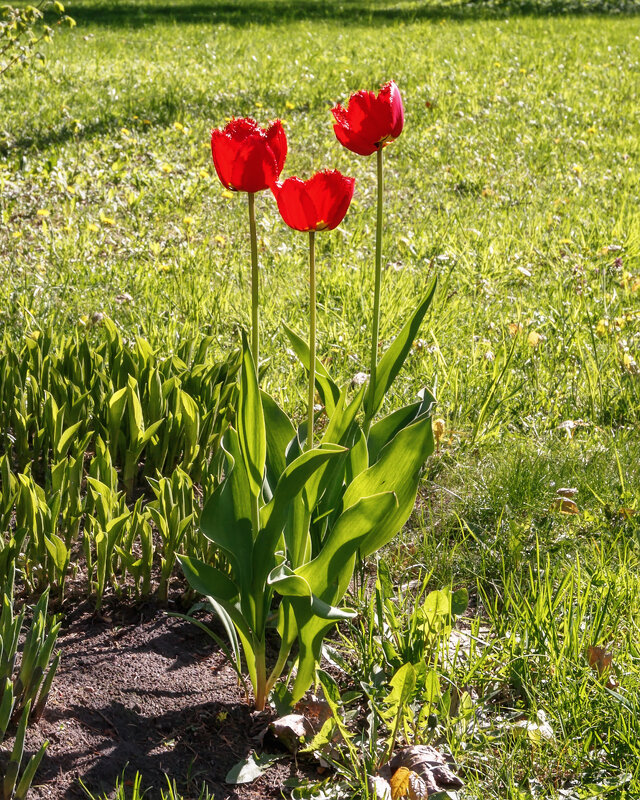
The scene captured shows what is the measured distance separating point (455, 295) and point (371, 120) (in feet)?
8.04

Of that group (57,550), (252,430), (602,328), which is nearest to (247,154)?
(252,430)

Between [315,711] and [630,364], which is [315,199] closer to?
[315,711]

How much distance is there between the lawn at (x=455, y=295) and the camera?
6.26 feet

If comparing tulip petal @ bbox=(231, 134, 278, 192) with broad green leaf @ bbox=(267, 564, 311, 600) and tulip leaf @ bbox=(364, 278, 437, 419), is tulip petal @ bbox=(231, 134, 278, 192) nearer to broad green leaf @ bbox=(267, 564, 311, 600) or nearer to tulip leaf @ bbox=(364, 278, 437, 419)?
tulip leaf @ bbox=(364, 278, 437, 419)

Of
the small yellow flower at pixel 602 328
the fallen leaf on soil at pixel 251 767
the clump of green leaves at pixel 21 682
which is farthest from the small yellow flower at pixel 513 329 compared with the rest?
the clump of green leaves at pixel 21 682

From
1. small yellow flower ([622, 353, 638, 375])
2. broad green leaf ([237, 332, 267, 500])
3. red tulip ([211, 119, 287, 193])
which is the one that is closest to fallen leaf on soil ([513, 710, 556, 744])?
broad green leaf ([237, 332, 267, 500])

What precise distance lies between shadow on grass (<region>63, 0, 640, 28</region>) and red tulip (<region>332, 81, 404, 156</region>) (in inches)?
460

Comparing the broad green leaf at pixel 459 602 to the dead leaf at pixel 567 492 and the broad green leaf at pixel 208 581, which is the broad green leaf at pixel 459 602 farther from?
the dead leaf at pixel 567 492

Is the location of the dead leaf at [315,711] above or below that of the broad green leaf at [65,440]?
below

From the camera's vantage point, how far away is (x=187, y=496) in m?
2.22

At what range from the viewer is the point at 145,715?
6.08 ft

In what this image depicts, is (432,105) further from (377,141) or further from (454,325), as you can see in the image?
(377,141)

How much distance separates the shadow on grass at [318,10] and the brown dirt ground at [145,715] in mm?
11845

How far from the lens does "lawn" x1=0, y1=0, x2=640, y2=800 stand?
6.26 feet
